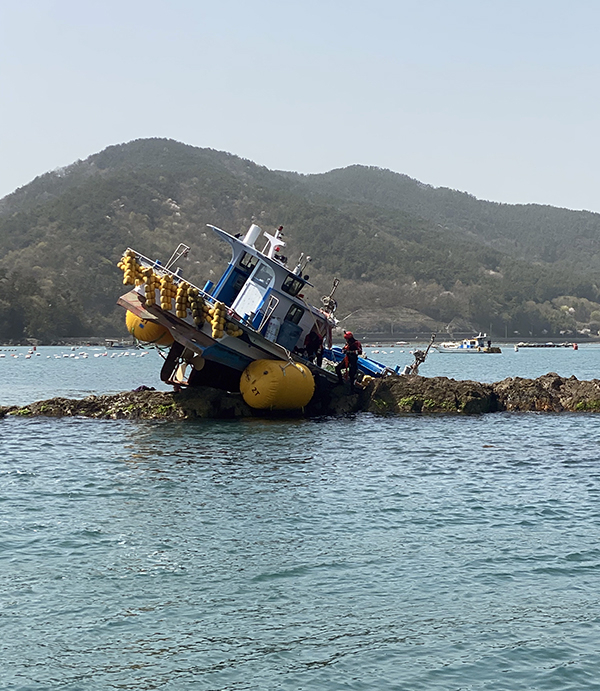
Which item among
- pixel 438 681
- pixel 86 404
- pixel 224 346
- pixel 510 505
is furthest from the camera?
pixel 86 404

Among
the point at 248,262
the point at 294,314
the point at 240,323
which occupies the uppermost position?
the point at 248,262

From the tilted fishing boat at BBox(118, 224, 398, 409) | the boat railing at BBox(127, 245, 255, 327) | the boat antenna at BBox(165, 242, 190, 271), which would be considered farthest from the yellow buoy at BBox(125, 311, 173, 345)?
the boat antenna at BBox(165, 242, 190, 271)

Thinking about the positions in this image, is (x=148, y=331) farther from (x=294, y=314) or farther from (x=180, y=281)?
(x=294, y=314)

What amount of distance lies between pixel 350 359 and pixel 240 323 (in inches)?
178

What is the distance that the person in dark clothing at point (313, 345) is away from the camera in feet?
87.9

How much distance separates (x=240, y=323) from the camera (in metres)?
24.1

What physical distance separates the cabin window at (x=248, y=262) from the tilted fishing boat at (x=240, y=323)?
0.03 m

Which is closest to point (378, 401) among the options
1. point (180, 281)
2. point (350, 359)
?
point (350, 359)

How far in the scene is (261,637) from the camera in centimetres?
902

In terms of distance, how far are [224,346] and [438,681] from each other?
1679 centimetres

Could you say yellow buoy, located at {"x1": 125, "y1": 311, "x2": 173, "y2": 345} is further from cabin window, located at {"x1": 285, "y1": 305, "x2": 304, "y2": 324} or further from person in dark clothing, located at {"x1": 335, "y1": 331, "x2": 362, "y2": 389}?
person in dark clothing, located at {"x1": 335, "y1": 331, "x2": 362, "y2": 389}

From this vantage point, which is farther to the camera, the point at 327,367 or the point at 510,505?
the point at 327,367

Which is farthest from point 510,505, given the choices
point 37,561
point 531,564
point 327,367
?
point 327,367

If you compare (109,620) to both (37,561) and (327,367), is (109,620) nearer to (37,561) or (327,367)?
(37,561)
